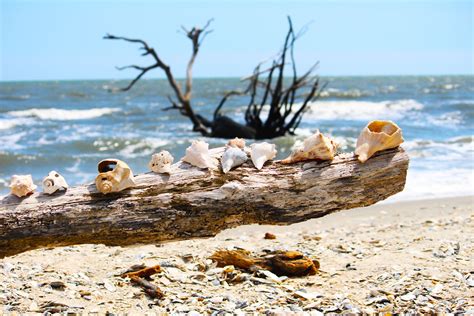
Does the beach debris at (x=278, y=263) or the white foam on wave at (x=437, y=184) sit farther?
the white foam on wave at (x=437, y=184)

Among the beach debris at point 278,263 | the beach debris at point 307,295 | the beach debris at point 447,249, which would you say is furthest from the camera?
the beach debris at point 447,249

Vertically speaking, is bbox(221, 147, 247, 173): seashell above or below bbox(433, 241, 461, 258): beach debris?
above

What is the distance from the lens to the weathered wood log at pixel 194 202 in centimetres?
316

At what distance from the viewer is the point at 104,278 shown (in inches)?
152

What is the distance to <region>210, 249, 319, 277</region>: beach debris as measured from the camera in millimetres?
3938

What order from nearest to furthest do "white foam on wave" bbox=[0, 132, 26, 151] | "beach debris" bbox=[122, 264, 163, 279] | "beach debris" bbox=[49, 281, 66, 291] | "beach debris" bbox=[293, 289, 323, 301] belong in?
"beach debris" bbox=[293, 289, 323, 301], "beach debris" bbox=[49, 281, 66, 291], "beach debris" bbox=[122, 264, 163, 279], "white foam on wave" bbox=[0, 132, 26, 151]

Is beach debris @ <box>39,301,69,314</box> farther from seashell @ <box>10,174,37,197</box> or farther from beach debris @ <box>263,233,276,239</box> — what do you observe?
beach debris @ <box>263,233,276,239</box>

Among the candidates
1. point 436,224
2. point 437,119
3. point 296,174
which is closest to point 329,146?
point 296,174

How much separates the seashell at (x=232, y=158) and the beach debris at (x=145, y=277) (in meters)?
0.88

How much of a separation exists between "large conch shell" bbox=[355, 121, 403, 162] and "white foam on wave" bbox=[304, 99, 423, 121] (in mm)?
22296

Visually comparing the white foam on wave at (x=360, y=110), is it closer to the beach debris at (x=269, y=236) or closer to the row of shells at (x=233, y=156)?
the beach debris at (x=269, y=236)

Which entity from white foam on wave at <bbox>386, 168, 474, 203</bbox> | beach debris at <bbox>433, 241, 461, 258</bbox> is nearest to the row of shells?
beach debris at <bbox>433, 241, 461, 258</bbox>

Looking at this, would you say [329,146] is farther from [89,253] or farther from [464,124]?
[464,124]

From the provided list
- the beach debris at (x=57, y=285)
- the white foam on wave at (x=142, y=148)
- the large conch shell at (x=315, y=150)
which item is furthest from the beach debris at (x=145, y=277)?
the white foam on wave at (x=142, y=148)
